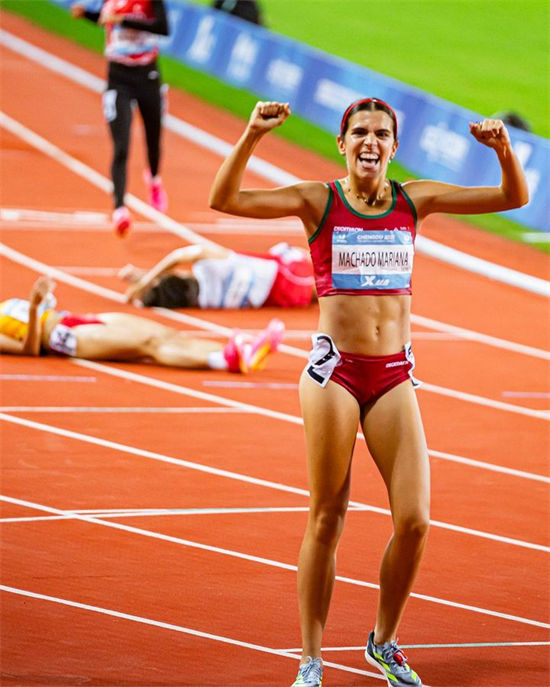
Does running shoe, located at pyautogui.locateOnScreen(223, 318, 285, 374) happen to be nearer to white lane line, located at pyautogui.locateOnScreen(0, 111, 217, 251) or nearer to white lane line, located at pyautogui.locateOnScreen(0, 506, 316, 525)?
white lane line, located at pyautogui.locateOnScreen(0, 506, 316, 525)

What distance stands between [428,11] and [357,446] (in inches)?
925

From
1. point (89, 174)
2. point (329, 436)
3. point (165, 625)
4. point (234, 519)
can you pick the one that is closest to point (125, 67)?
point (89, 174)

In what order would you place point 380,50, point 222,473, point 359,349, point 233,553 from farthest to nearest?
point 380,50
point 222,473
point 233,553
point 359,349

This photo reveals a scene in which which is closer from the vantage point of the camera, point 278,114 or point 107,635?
point 278,114

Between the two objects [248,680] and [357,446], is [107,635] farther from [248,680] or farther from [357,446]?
[357,446]

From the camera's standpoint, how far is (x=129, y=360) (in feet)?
38.9

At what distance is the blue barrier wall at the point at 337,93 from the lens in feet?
56.5

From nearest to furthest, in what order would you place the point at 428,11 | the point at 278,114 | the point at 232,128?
the point at 278,114 < the point at 232,128 < the point at 428,11

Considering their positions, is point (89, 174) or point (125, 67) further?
A: point (89, 174)

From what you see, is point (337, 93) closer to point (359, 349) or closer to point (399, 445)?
point (359, 349)

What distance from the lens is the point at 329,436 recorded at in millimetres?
5746

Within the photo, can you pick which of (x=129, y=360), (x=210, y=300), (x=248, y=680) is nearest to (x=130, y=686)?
(x=248, y=680)

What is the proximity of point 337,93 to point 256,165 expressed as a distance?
1733 millimetres

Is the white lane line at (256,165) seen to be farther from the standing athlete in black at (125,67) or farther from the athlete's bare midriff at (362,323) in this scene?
the athlete's bare midriff at (362,323)
